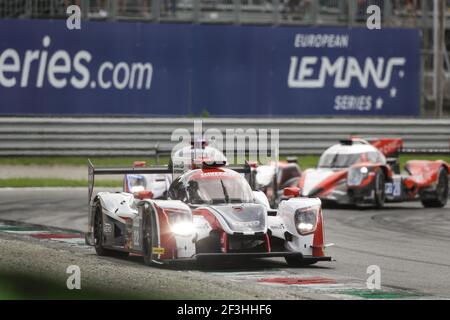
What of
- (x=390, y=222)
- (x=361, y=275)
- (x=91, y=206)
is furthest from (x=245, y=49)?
(x=361, y=275)

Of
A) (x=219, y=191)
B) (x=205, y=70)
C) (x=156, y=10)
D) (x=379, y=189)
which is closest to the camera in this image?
(x=219, y=191)

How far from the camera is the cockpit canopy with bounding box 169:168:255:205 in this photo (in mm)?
13531

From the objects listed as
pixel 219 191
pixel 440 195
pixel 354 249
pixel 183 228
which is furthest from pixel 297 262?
pixel 440 195

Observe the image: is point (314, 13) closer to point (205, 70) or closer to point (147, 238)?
point (205, 70)

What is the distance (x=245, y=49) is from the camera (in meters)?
29.0

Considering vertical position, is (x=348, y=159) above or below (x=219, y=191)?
below

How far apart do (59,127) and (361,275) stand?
15418 millimetres

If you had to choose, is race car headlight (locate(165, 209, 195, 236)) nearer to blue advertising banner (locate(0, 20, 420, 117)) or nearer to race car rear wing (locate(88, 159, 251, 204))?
race car rear wing (locate(88, 159, 251, 204))

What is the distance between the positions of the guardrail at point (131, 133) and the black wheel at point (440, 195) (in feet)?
12.5

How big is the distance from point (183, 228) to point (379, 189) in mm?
9902

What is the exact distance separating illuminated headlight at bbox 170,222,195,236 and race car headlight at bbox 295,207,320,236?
1.27 meters

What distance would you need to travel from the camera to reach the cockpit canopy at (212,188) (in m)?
13.5

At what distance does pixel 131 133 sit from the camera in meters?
27.3

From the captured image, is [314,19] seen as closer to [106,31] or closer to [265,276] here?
[106,31]
